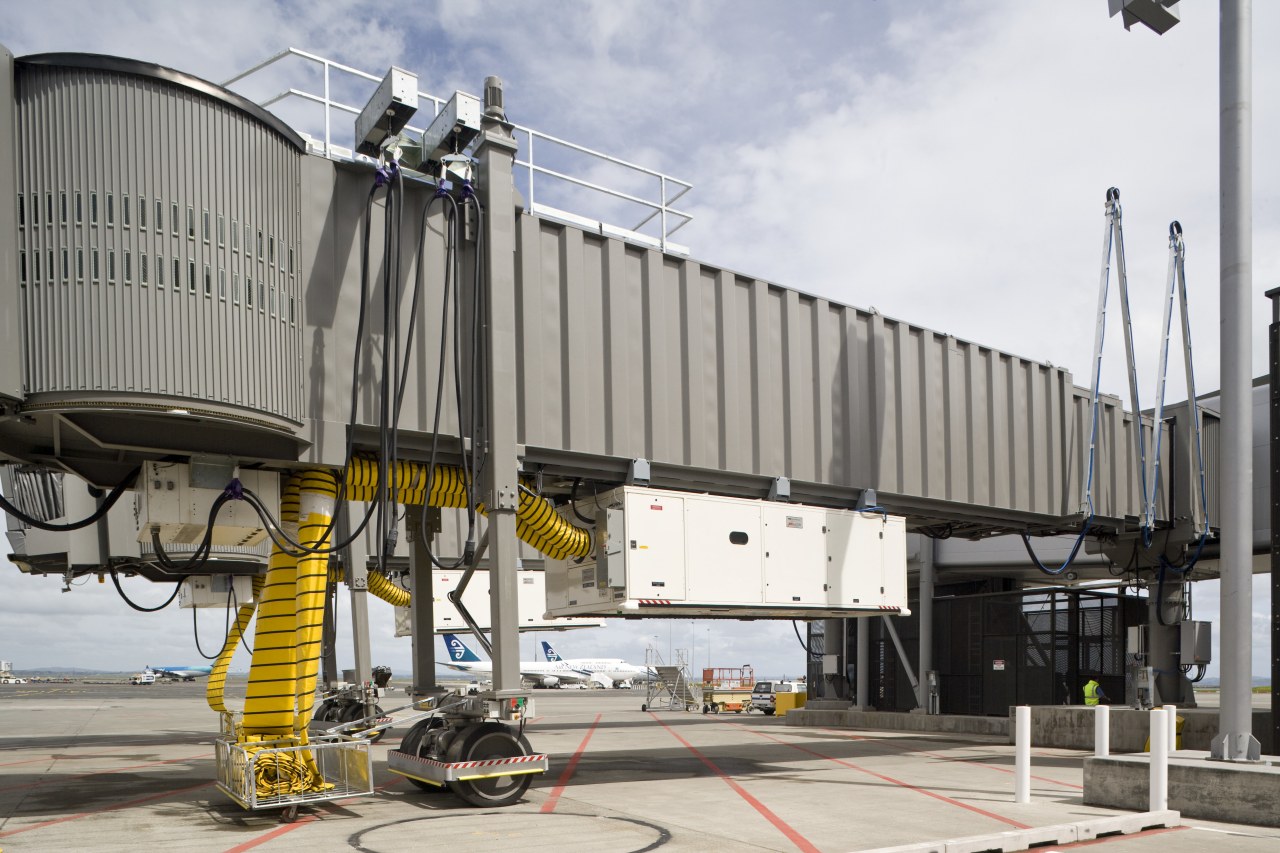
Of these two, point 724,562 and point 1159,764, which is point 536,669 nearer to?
point 724,562

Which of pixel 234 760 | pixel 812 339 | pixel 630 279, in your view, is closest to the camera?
pixel 234 760

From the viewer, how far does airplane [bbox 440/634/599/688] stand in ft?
268

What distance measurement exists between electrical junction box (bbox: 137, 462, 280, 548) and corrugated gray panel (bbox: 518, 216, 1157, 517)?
325 cm

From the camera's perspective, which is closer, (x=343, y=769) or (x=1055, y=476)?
(x=343, y=769)

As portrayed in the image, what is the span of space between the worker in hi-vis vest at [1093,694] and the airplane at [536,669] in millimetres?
57636

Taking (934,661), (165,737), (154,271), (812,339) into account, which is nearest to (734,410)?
(812,339)

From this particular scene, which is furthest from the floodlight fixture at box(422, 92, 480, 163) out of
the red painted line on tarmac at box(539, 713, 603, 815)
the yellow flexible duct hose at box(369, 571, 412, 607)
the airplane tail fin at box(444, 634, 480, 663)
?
the airplane tail fin at box(444, 634, 480, 663)

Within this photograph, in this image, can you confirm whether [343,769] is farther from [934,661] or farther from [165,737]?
[934,661]

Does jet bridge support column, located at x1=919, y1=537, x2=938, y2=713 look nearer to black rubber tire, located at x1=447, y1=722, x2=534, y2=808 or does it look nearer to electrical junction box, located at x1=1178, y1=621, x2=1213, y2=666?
electrical junction box, located at x1=1178, y1=621, x2=1213, y2=666

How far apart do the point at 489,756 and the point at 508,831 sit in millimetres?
1649

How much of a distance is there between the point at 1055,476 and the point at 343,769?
14432 millimetres

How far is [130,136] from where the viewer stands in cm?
1070

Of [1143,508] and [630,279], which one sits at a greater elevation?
[630,279]

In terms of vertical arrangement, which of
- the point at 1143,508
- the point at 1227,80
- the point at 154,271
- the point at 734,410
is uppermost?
the point at 1227,80
